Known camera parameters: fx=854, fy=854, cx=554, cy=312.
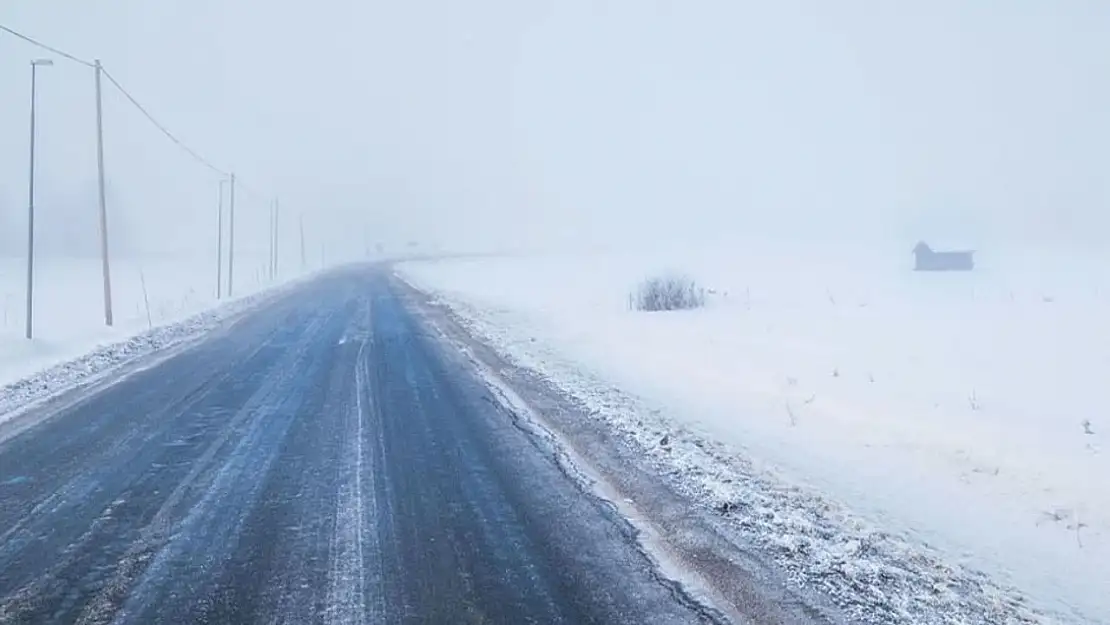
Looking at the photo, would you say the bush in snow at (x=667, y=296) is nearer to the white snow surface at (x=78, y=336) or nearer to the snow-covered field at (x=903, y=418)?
the snow-covered field at (x=903, y=418)

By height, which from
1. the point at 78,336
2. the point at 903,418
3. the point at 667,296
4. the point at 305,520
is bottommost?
the point at 78,336

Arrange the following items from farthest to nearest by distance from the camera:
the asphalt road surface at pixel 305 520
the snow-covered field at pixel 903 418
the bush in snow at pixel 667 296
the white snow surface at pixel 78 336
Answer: the bush in snow at pixel 667 296 → the white snow surface at pixel 78 336 → the snow-covered field at pixel 903 418 → the asphalt road surface at pixel 305 520

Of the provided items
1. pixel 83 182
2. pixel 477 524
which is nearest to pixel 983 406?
pixel 477 524

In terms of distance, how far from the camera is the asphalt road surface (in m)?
4.80

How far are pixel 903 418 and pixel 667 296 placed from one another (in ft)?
61.5

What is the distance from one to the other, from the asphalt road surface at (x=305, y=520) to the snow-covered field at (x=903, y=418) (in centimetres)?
147

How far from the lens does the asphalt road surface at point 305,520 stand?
4805mm

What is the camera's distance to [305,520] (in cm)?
634

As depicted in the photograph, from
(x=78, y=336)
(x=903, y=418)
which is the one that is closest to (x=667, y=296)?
(x=78, y=336)

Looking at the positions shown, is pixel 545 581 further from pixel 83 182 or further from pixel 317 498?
pixel 83 182

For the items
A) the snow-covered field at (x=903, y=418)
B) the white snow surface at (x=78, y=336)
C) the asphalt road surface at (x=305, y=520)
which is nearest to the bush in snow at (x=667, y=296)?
the snow-covered field at (x=903, y=418)

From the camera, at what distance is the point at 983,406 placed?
1098 cm

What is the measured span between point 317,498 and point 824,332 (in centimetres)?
1639

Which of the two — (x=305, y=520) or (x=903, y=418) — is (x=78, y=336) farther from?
(x=903, y=418)
